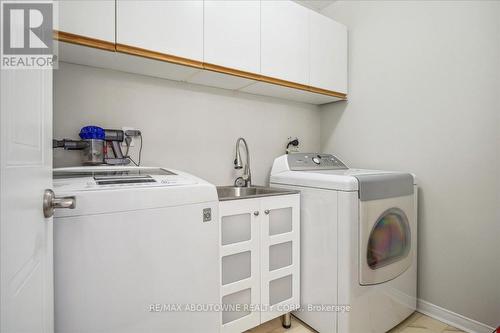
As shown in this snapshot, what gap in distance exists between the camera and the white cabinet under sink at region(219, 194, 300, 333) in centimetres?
144

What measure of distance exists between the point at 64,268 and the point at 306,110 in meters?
2.25

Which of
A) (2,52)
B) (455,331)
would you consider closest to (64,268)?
(2,52)

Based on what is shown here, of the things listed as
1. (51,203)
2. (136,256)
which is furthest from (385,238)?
(51,203)

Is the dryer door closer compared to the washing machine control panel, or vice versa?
the dryer door

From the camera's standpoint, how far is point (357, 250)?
1454 mm

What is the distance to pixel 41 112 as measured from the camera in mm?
685

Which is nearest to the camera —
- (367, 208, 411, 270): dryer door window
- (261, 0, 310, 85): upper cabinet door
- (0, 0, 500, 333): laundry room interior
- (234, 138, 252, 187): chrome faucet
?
(0, 0, 500, 333): laundry room interior

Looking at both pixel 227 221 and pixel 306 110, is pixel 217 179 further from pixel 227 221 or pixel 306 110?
pixel 306 110

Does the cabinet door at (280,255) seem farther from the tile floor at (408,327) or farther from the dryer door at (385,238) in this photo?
the dryer door at (385,238)

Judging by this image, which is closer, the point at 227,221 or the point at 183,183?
the point at 183,183

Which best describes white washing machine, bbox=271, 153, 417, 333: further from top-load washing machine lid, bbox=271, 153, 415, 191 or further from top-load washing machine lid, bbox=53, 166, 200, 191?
top-load washing machine lid, bbox=53, 166, 200, 191

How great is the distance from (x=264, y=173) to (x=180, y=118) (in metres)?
0.87

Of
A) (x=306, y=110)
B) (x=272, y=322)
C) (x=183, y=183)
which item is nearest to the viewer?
(x=183, y=183)

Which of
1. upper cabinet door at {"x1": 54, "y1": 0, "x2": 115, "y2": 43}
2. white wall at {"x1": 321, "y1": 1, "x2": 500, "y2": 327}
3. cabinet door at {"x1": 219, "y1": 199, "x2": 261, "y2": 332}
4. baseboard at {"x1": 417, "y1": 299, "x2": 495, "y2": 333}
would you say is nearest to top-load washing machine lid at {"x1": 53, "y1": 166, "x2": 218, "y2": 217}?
cabinet door at {"x1": 219, "y1": 199, "x2": 261, "y2": 332}
